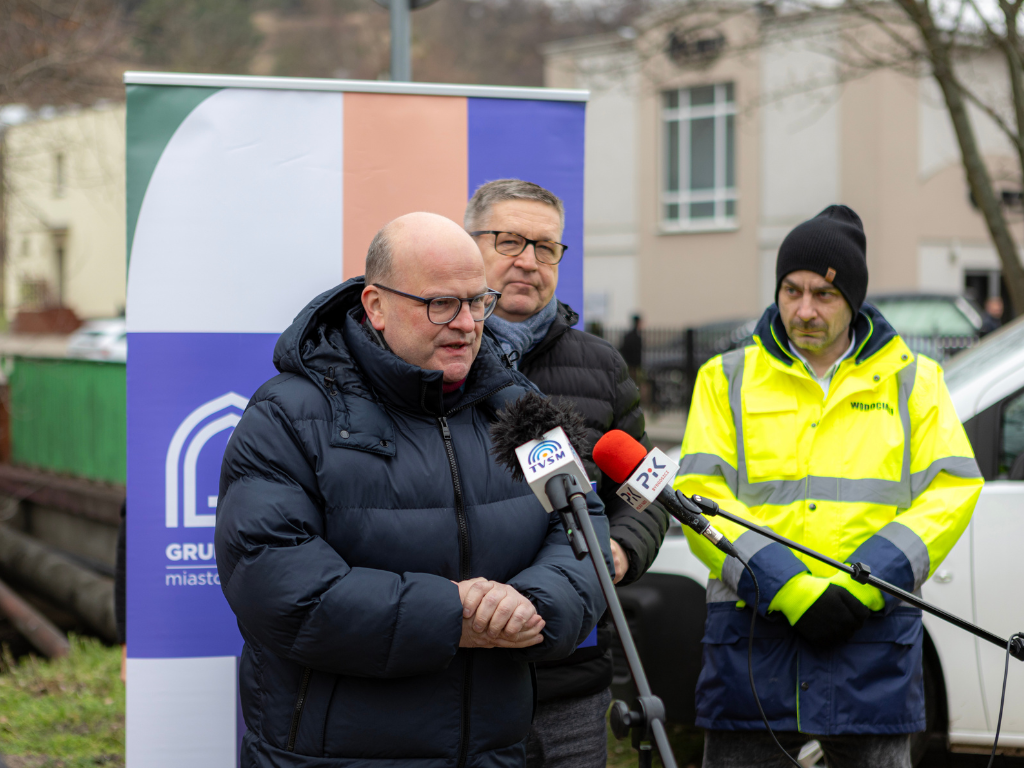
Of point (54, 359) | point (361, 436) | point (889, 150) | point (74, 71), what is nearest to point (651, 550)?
point (361, 436)

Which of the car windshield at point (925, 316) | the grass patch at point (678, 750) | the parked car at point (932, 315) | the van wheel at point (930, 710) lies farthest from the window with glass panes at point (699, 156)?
the van wheel at point (930, 710)

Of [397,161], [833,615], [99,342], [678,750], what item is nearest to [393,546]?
[833,615]

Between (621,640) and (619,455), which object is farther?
(619,455)

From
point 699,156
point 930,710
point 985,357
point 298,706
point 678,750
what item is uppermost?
point 699,156

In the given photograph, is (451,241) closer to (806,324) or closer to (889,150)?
(806,324)

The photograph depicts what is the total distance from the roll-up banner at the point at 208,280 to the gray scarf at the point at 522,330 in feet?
1.99

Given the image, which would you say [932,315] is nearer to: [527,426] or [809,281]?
[809,281]

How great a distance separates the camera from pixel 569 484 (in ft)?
6.04

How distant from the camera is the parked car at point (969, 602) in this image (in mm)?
3938

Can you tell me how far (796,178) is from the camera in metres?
24.5

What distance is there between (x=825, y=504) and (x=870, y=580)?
0.68 meters

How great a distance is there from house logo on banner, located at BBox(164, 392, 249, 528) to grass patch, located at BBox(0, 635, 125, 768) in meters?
2.04

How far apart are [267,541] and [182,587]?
1.17m

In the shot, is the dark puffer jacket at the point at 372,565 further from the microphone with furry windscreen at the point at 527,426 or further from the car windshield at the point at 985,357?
the car windshield at the point at 985,357
